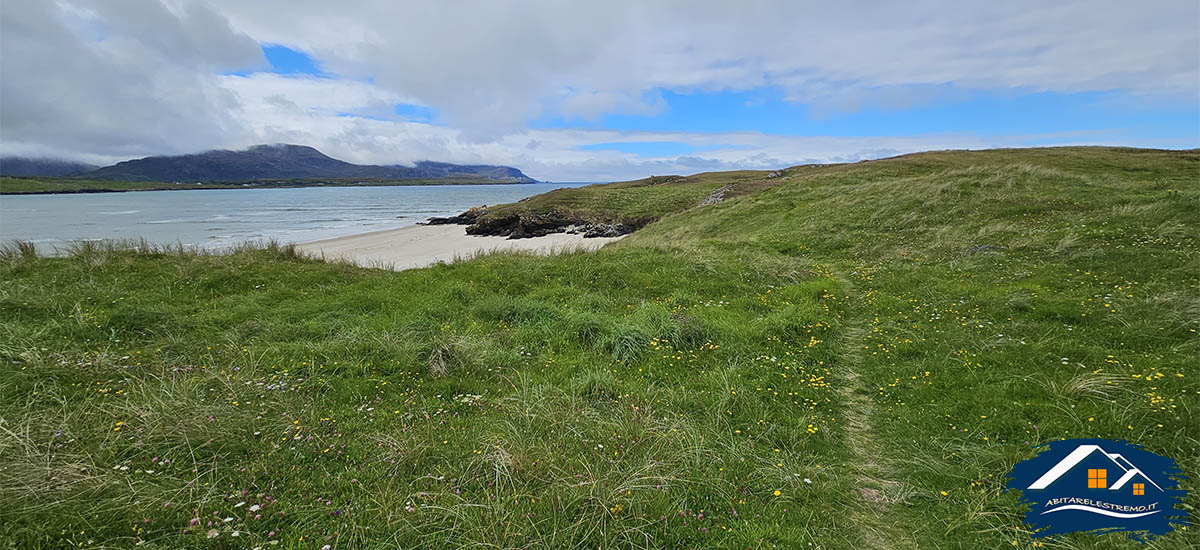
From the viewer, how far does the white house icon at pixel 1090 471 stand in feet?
15.6

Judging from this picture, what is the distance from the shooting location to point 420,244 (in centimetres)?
4556

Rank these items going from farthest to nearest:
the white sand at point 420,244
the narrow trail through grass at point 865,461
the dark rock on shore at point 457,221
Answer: the dark rock on shore at point 457,221, the white sand at point 420,244, the narrow trail through grass at point 865,461

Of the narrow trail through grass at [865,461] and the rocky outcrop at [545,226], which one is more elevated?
the rocky outcrop at [545,226]

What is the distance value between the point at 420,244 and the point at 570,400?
139 feet

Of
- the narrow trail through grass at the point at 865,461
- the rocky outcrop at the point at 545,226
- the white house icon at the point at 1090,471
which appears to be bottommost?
the narrow trail through grass at the point at 865,461

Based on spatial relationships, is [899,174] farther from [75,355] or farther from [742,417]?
[75,355]

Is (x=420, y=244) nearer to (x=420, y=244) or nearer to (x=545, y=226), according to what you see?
(x=420, y=244)

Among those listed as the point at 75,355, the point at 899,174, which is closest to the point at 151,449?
the point at 75,355

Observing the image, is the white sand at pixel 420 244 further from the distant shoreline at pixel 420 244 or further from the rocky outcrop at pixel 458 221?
the rocky outcrop at pixel 458 221

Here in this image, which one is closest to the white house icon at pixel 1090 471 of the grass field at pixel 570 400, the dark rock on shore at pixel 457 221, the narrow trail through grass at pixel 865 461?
the grass field at pixel 570 400

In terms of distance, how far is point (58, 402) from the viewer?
6.27 metres

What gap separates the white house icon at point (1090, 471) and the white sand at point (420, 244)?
30394mm

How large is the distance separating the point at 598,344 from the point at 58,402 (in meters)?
7.94

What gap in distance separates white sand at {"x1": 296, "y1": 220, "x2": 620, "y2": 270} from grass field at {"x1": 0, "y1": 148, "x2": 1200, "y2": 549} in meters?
22.2
